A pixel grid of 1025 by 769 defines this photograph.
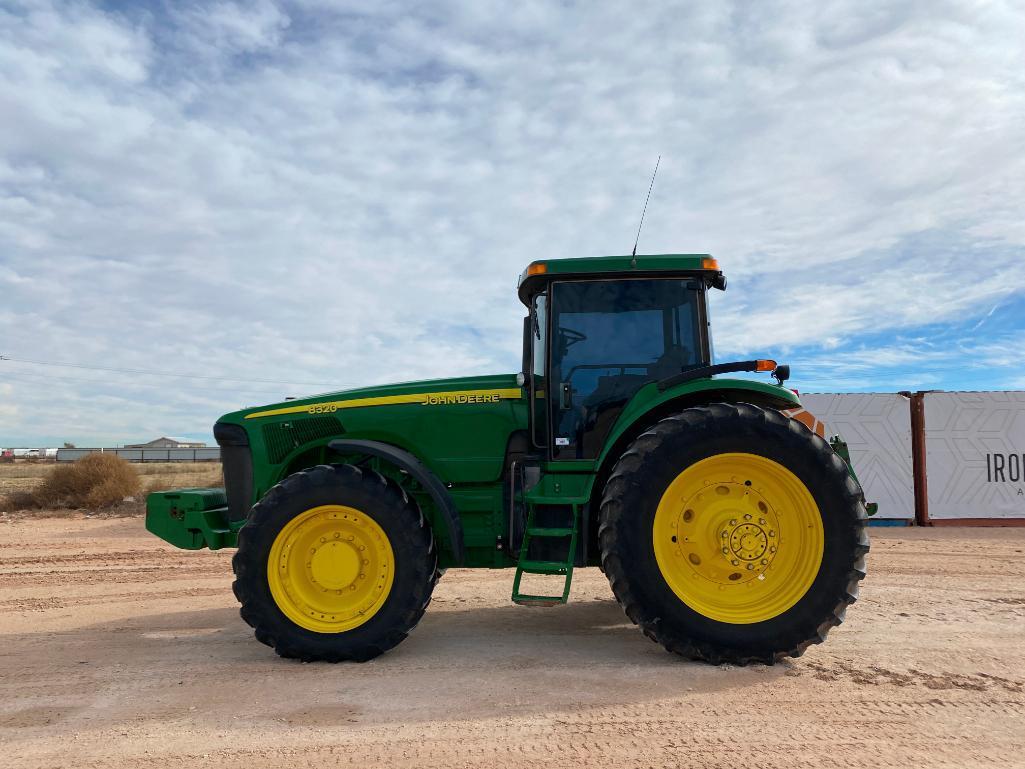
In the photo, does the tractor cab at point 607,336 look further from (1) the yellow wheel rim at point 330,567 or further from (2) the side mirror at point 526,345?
(1) the yellow wheel rim at point 330,567

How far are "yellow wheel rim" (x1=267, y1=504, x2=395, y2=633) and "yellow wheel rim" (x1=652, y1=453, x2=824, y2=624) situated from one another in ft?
5.77

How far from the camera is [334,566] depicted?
4.53 meters

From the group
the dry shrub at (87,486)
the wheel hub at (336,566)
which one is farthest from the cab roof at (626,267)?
the dry shrub at (87,486)

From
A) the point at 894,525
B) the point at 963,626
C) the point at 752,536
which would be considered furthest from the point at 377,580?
the point at 894,525

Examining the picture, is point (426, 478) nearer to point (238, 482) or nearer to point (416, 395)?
point (416, 395)

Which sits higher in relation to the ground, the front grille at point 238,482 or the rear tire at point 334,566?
the front grille at point 238,482

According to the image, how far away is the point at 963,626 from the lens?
17.0ft

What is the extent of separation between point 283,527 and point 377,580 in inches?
26.8

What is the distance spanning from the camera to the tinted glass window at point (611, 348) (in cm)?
495

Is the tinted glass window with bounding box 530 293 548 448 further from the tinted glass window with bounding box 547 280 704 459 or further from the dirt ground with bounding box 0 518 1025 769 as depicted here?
the dirt ground with bounding box 0 518 1025 769

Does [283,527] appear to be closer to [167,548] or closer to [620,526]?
[620,526]

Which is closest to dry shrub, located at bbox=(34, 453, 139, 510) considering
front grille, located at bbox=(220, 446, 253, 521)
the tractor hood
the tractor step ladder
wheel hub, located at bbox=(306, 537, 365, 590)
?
front grille, located at bbox=(220, 446, 253, 521)

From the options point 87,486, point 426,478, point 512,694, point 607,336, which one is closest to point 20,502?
point 87,486

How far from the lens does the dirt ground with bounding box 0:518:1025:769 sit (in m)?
3.11
